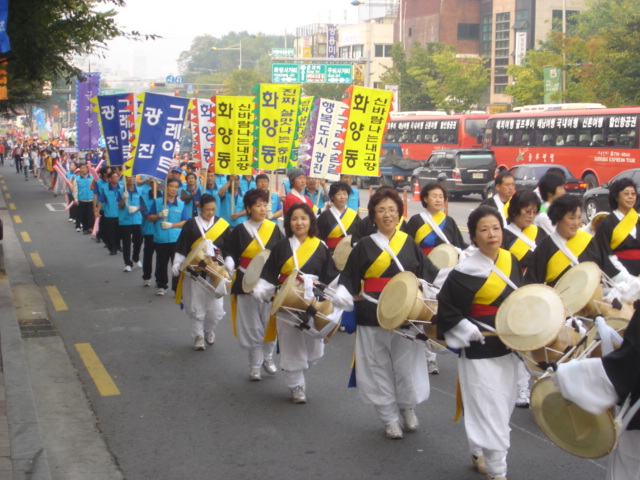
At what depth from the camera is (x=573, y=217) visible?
6.51 meters

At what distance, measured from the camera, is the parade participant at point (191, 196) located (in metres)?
12.9

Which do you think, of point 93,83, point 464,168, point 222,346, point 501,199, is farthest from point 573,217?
point 464,168

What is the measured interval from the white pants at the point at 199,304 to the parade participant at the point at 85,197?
453 inches

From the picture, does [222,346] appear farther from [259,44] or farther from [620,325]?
[259,44]

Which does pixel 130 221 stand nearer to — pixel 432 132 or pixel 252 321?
pixel 252 321

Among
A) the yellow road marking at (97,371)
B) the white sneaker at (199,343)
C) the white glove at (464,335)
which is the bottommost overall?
the yellow road marking at (97,371)

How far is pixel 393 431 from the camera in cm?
625

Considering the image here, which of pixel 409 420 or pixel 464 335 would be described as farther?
pixel 409 420

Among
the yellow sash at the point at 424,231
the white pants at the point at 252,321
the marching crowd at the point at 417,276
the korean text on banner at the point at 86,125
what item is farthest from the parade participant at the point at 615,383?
the korean text on banner at the point at 86,125

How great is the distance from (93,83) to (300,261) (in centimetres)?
1720

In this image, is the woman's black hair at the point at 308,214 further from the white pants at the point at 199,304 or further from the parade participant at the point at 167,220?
the parade participant at the point at 167,220

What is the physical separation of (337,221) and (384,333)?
11.3 ft

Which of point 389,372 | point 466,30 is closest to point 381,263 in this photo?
point 389,372

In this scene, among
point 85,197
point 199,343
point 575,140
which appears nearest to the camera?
point 199,343
